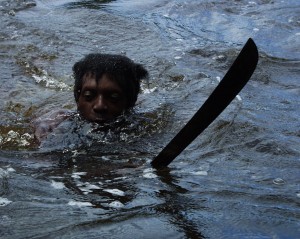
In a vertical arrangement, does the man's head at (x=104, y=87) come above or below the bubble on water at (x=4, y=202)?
above

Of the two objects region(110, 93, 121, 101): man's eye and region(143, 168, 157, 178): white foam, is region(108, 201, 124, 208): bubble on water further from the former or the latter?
region(110, 93, 121, 101): man's eye

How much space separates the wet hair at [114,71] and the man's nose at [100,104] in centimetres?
17

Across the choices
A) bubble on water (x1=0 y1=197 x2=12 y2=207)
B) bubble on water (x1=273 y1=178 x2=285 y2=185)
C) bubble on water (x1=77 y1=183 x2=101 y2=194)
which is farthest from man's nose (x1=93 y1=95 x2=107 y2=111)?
bubble on water (x1=0 y1=197 x2=12 y2=207)

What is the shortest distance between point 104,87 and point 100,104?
154mm

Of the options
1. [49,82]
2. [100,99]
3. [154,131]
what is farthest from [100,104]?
[49,82]

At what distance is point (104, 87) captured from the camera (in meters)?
5.02

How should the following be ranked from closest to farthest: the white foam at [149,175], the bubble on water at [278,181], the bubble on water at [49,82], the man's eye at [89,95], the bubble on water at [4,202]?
the bubble on water at [4,202] → the bubble on water at [278,181] → the white foam at [149,175] → the man's eye at [89,95] → the bubble on water at [49,82]

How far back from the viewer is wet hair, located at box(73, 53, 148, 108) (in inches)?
201

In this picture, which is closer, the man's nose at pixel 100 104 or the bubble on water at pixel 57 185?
the bubble on water at pixel 57 185

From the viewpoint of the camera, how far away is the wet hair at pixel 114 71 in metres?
5.11

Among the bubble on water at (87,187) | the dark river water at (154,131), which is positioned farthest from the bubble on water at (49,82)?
the bubble on water at (87,187)

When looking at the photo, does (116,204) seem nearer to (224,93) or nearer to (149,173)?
(149,173)

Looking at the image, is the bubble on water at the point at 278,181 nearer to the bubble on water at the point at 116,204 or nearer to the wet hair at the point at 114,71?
the bubble on water at the point at 116,204

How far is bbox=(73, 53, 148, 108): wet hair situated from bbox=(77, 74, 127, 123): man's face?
5cm
